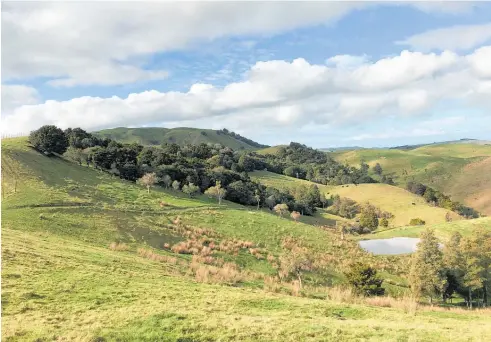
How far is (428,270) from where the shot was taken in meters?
35.0

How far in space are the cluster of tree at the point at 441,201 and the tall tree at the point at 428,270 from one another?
333ft

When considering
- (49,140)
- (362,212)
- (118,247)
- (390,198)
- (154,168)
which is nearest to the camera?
(118,247)

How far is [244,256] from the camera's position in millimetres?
40281

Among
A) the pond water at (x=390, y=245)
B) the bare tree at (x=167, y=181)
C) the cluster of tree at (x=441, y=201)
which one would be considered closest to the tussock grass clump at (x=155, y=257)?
the pond water at (x=390, y=245)

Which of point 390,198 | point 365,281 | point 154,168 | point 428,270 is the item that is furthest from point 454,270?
point 390,198

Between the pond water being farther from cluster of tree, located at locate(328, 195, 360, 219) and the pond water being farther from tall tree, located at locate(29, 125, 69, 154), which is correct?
tall tree, located at locate(29, 125, 69, 154)

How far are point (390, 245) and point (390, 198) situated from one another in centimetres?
7947

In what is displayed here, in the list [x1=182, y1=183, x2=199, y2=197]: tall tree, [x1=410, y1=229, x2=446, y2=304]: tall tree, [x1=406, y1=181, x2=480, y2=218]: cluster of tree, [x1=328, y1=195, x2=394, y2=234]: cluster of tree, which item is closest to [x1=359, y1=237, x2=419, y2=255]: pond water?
[x1=410, y1=229, x2=446, y2=304]: tall tree

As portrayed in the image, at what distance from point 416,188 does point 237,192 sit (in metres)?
100

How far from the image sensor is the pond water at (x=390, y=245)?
57.2 meters

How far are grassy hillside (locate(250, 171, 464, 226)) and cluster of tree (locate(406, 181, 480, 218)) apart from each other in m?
6.90

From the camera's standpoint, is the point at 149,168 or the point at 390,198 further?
the point at 390,198

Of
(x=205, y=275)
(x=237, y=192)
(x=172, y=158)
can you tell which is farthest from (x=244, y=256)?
(x=172, y=158)

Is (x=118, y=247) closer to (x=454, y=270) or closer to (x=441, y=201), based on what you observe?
(x=454, y=270)
